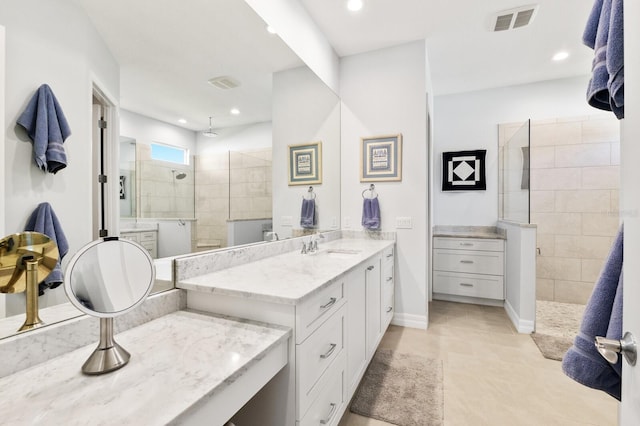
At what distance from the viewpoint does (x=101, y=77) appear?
963 millimetres

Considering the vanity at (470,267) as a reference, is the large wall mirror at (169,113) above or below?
above

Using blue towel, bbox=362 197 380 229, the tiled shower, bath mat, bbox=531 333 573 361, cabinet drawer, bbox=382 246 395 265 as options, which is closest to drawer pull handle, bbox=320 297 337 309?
cabinet drawer, bbox=382 246 395 265

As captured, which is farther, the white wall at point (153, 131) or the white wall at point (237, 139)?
the white wall at point (237, 139)

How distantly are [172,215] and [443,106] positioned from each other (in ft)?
13.1

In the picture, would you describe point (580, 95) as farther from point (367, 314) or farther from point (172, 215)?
point (172, 215)

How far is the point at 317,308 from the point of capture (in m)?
1.22

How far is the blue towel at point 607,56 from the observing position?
23.8 inches

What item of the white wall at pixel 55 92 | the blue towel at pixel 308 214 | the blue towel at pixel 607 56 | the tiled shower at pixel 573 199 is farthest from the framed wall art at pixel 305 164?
the tiled shower at pixel 573 199

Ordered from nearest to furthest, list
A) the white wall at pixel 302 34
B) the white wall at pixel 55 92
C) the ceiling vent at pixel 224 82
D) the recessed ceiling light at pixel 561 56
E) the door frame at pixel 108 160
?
the white wall at pixel 55 92 < the door frame at pixel 108 160 < the ceiling vent at pixel 224 82 < the white wall at pixel 302 34 < the recessed ceiling light at pixel 561 56

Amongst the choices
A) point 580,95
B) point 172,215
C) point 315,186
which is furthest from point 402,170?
point 580,95

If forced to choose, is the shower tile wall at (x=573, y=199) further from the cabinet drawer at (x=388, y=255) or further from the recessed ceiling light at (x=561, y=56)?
the cabinet drawer at (x=388, y=255)

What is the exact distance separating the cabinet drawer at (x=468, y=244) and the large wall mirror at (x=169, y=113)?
2219 millimetres

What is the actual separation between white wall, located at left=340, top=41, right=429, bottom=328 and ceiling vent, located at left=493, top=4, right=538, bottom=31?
0.62m

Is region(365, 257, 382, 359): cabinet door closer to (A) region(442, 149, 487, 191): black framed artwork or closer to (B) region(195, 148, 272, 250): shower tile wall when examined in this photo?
(B) region(195, 148, 272, 250): shower tile wall
